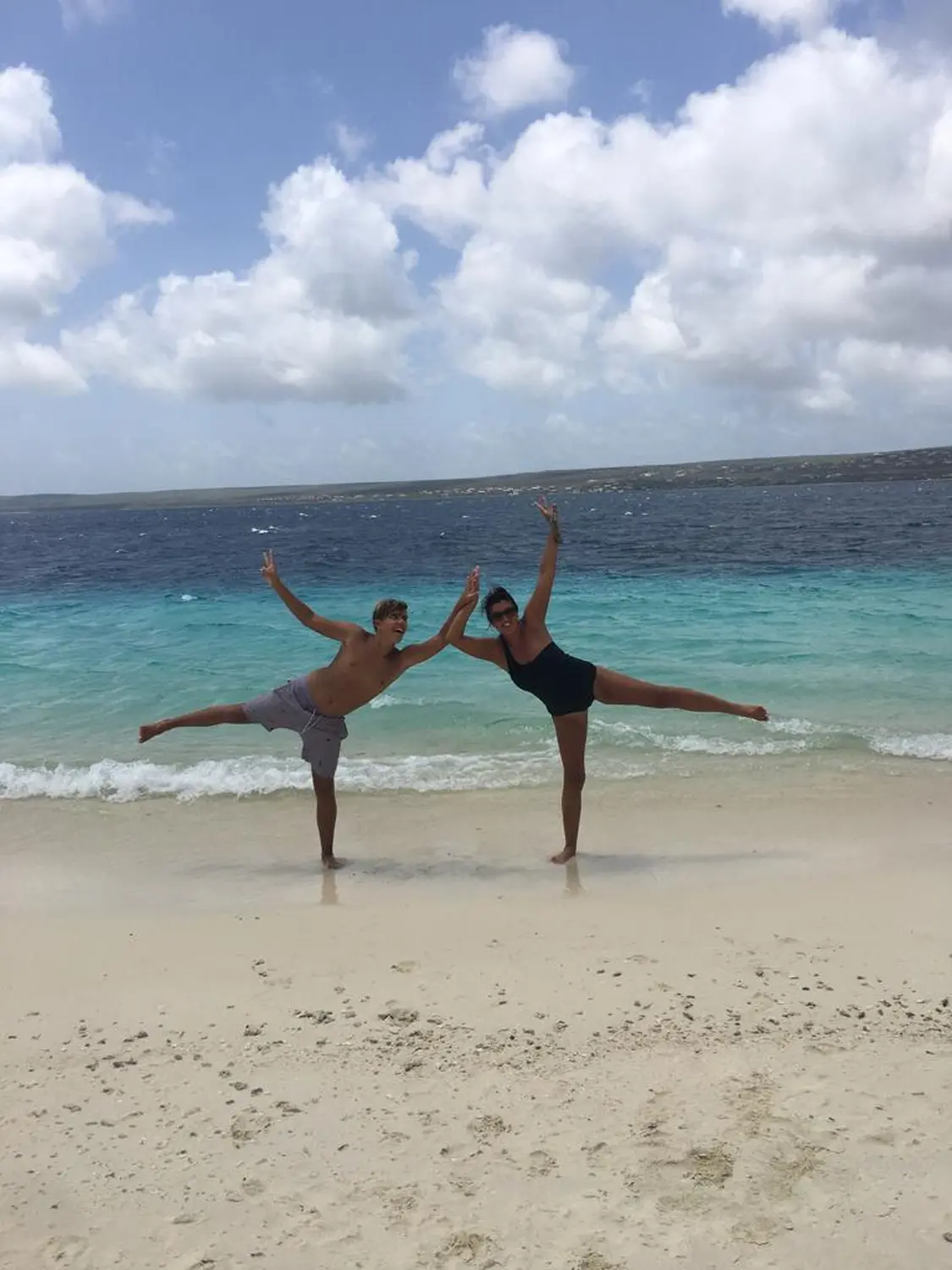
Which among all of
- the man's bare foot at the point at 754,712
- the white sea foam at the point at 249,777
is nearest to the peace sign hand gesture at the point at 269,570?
the white sea foam at the point at 249,777

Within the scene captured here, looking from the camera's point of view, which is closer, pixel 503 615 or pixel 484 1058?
pixel 484 1058

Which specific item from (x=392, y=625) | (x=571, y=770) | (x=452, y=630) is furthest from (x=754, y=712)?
(x=392, y=625)

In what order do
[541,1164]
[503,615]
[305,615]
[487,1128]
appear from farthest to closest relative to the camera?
1. [503,615]
2. [305,615]
3. [487,1128]
4. [541,1164]

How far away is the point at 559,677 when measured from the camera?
20.0 ft

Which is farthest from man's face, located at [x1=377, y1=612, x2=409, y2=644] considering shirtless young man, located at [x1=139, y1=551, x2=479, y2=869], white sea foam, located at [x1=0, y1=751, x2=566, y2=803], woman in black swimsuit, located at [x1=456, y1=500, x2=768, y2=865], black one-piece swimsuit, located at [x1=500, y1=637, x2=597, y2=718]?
white sea foam, located at [x1=0, y1=751, x2=566, y2=803]

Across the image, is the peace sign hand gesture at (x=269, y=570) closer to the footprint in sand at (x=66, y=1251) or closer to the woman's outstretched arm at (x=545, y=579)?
the woman's outstretched arm at (x=545, y=579)

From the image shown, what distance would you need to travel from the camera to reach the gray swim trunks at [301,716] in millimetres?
6297

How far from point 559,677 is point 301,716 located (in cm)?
178

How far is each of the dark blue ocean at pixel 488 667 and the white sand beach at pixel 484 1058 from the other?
224 centimetres

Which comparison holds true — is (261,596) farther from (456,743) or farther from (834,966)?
(834,966)

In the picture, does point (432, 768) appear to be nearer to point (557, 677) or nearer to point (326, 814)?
point (326, 814)

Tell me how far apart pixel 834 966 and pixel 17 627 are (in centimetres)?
2006

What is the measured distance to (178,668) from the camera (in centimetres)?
1437

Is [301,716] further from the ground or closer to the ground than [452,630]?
closer to the ground
